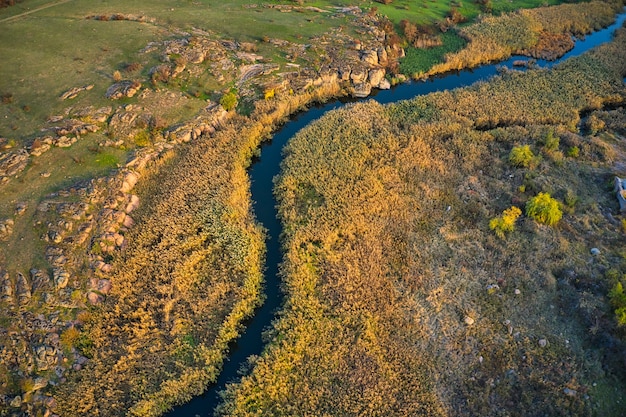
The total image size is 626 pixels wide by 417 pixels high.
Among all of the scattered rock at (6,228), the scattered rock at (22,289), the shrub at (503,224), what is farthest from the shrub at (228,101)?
the shrub at (503,224)

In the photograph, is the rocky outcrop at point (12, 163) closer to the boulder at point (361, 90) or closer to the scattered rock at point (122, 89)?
the scattered rock at point (122, 89)

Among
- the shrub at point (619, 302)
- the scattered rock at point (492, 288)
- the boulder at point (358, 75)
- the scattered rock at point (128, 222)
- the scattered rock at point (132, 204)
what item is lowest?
the scattered rock at point (492, 288)

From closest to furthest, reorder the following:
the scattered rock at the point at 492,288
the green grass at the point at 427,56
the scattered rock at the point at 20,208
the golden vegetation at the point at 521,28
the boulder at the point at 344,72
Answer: the scattered rock at the point at 492,288 → the scattered rock at the point at 20,208 → the boulder at the point at 344,72 → the green grass at the point at 427,56 → the golden vegetation at the point at 521,28

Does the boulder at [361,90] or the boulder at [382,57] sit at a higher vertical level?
the boulder at [382,57]

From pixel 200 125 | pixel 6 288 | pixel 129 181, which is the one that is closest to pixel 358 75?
pixel 200 125

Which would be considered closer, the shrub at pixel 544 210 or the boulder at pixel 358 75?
the shrub at pixel 544 210

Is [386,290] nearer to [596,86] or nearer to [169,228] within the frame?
[169,228]
